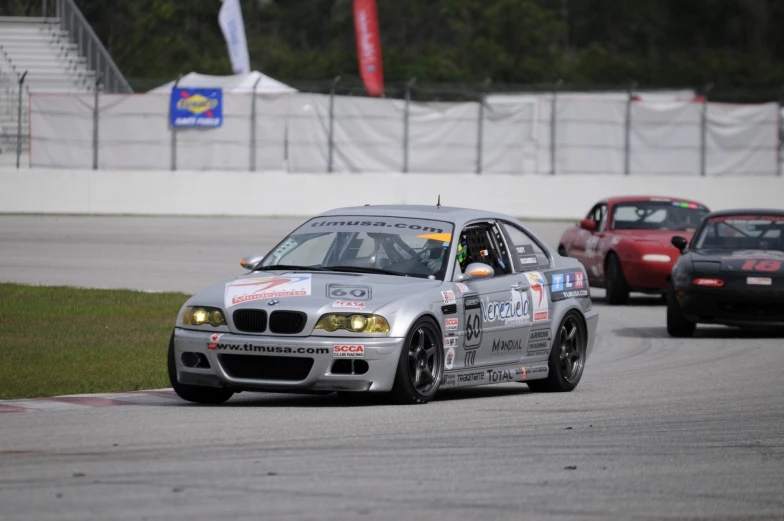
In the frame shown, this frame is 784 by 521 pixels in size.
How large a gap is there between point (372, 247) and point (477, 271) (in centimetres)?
73

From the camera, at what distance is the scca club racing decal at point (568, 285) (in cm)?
1126

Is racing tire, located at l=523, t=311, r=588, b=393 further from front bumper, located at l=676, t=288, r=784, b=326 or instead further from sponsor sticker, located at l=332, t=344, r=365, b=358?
front bumper, located at l=676, t=288, r=784, b=326

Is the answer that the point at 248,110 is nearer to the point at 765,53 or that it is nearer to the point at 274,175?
the point at 274,175

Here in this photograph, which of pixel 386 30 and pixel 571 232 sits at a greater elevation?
pixel 386 30

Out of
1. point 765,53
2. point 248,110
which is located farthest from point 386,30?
point 248,110

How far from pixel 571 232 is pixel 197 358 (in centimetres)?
1265

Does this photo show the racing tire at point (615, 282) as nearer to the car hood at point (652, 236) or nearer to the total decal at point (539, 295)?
the car hood at point (652, 236)

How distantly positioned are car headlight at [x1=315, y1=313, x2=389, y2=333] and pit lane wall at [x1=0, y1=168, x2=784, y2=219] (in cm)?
2447

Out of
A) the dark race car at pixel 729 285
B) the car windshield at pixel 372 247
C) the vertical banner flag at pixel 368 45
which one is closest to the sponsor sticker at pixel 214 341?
the car windshield at pixel 372 247

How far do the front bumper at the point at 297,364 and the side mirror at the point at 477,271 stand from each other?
3.40ft

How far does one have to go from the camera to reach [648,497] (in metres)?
6.64

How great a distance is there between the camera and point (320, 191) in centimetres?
3453

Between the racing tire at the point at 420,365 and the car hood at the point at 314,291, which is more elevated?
the car hood at the point at 314,291

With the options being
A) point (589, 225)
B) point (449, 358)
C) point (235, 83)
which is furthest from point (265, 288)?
point (235, 83)
